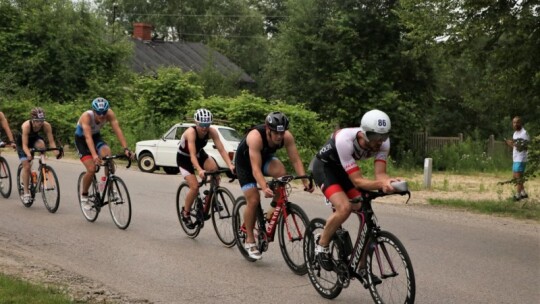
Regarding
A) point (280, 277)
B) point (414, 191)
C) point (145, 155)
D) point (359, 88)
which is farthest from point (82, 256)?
point (359, 88)

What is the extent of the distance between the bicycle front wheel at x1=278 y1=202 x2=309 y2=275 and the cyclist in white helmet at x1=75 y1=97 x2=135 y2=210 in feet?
10.9

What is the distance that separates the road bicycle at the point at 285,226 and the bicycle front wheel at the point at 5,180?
6.92 metres

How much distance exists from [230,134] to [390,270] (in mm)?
14214

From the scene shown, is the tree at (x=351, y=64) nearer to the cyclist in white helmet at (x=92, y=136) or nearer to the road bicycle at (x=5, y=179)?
the road bicycle at (x=5, y=179)

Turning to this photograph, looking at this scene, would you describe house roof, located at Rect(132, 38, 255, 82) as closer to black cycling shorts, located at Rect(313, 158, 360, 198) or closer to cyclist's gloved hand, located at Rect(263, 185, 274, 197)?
cyclist's gloved hand, located at Rect(263, 185, 274, 197)

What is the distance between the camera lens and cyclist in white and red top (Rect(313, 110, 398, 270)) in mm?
5844

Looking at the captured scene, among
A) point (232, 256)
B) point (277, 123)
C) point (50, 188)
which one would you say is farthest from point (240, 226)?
point (50, 188)

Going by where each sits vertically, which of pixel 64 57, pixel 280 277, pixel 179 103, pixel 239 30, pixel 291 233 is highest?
pixel 239 30

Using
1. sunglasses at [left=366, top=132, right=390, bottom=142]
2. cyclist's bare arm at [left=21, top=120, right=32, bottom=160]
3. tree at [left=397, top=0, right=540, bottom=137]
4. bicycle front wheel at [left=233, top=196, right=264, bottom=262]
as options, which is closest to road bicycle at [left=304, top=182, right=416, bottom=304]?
sunglasses at [left=366, top=132, right=390, bottom=142]

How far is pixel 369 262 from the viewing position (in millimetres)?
6070

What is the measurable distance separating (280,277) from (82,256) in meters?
2.52

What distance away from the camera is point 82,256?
8.46 meters

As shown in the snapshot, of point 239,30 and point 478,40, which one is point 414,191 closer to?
point 478,40

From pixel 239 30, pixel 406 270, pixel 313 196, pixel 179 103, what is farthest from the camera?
pixel 239 30
